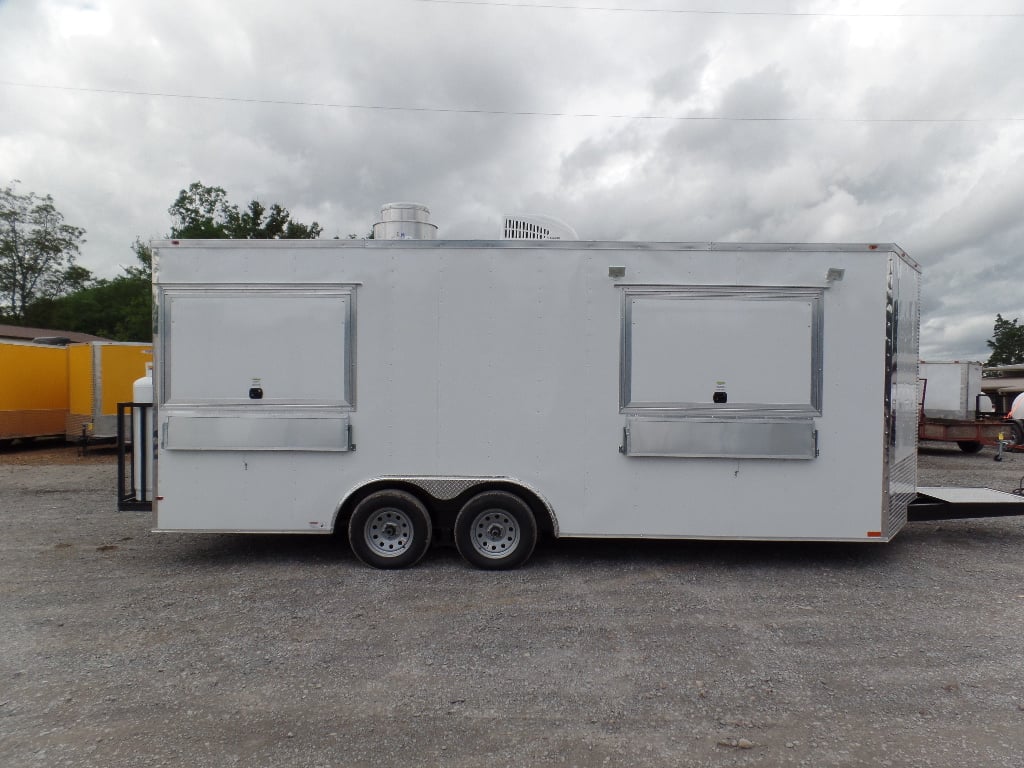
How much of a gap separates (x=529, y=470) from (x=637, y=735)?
246 centimetres

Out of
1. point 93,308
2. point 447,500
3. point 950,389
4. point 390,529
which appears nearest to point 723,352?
point 447,500

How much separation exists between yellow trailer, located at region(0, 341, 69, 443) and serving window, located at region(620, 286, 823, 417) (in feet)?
50.9

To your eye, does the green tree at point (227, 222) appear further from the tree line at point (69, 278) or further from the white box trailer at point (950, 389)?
the white box trailer at point (950, 389)

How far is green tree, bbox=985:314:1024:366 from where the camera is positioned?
5834 cm

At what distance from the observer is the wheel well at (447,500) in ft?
16.8

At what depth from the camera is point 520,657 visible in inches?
145

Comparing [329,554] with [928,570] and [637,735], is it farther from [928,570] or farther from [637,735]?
[928,570]

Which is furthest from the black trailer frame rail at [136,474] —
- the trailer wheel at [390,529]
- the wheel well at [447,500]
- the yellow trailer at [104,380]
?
the yellow trailer at [104,380]

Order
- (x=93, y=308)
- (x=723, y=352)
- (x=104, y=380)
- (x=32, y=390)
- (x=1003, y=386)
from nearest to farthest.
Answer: (x=723, y=352) → (x=104, y=380) → (x=32, y=390) → (x=1003, y=386) → (x=93, y=308)

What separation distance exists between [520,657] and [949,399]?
16.2m

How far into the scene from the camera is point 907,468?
5.62 metres

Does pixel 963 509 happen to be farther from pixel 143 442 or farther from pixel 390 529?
pixel 143 442

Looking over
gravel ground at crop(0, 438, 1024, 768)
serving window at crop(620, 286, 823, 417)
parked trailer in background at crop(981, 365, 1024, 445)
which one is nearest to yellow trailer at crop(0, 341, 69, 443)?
gravel ground at crop(0, 438, 1024, 768)

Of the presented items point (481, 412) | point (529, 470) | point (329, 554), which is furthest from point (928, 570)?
point (329, 554)
